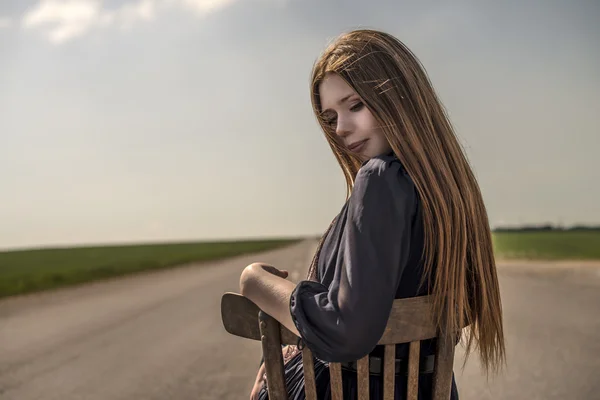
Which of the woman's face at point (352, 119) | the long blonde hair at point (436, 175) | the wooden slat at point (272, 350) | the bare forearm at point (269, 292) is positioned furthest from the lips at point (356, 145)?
the wooden slat at point (272, 350)

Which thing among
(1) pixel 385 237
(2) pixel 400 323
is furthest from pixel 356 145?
(2) pixel 400 323

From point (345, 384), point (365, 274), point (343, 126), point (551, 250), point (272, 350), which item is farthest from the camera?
point (551, 250)

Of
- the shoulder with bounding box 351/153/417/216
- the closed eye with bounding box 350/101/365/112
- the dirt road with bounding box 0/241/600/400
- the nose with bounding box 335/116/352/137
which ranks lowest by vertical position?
the dirt road with bounding box 0/241/600/400

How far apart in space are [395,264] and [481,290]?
0.37 m

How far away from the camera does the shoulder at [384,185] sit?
5.06ft

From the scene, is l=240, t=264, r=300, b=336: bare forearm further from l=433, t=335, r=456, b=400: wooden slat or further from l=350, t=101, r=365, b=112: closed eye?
l=350, t=101, r=365, b=112: closed eye

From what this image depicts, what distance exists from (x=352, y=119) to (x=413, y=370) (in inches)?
27.1

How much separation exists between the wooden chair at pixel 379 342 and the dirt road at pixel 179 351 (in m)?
3.63

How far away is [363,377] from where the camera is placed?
1.62m

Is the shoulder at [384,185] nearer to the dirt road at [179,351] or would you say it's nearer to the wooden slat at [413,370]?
the wooden slat at [413,370]

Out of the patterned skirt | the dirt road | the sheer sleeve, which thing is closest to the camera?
the sheer sleeve

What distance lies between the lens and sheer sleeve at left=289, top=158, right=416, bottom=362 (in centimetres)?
150

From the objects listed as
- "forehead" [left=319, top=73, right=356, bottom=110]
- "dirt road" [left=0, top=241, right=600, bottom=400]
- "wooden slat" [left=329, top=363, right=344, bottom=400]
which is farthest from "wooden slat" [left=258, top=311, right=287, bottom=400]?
"dirt road" [left=0, top=241, right=600, bottom=400]

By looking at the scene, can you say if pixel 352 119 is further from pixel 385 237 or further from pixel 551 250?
pixel 551 250
